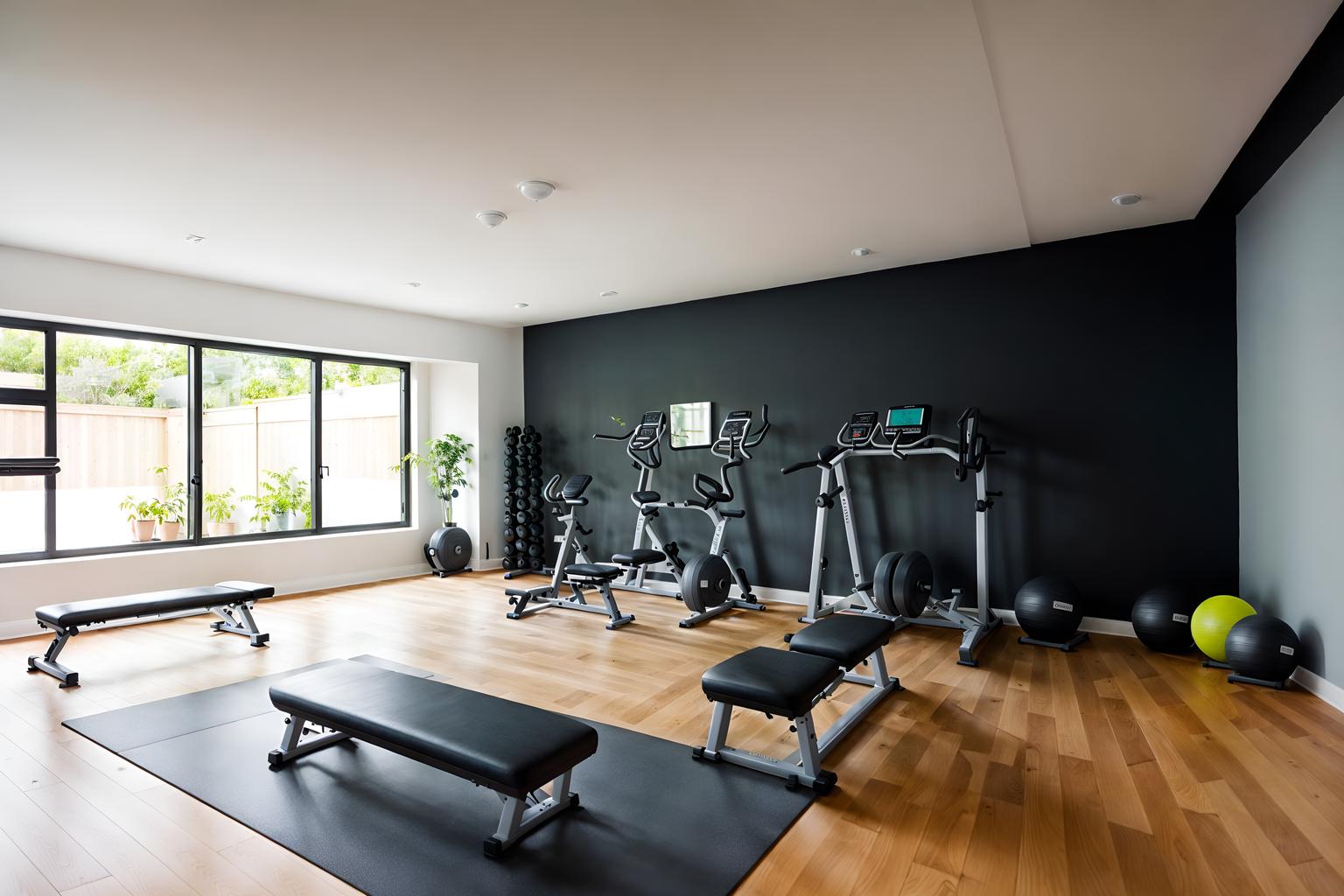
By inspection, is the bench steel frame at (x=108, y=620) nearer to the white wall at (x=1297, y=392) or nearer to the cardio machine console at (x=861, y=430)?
the cardio machine console at (x=861, y=430)

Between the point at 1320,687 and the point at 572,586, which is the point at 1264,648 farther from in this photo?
the point at 572,586

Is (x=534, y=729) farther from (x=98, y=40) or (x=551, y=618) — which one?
(x=551, y=618)

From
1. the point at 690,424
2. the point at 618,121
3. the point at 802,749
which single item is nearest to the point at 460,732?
the point at 802,749

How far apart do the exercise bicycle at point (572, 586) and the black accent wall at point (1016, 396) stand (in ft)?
1.47

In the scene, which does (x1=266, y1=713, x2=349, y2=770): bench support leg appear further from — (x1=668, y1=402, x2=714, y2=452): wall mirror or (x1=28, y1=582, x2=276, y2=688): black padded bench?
(x1=668, y1=402, x2=714, y2=452): wall mirror

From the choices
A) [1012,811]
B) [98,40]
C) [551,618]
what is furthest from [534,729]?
[551,618]

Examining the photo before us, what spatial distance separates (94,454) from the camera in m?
5.02

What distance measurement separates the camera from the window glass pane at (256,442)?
5.64 m

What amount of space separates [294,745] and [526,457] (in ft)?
14.4

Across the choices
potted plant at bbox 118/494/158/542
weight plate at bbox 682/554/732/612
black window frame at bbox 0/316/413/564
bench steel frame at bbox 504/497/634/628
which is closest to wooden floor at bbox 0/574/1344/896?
weight plate at bbox 682/554/732/612

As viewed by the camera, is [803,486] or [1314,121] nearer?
[1314,121]

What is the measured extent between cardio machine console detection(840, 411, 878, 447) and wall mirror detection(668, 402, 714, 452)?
1.42 meters

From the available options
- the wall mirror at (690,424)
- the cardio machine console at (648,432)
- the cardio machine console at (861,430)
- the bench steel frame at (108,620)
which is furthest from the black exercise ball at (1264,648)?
the bench steel frame at (108,620)

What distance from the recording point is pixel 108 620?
3951mm
